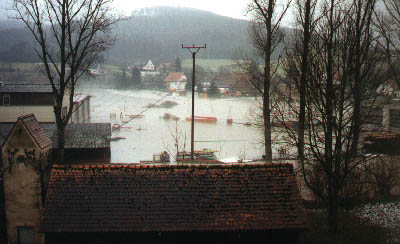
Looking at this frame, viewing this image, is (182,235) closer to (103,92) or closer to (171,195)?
(171,195)

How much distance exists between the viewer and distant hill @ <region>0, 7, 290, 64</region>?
27.1 m

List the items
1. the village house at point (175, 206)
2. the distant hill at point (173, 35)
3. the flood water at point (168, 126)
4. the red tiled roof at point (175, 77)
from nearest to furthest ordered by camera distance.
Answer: the village house at point (175, 206) < the flood water at point (168, 126) < the red tiled roof at point (175, 77) < the distant hill at point (173, 35)

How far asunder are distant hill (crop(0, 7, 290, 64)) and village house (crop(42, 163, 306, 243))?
60.8 ft

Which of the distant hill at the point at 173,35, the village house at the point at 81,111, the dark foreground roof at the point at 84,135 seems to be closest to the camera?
the dark foreground roof at the point at 84,135

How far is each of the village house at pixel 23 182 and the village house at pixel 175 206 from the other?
2.23 ft

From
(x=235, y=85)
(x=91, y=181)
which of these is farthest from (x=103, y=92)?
(x=91, y=181)

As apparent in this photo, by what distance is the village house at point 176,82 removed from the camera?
23.4 meters

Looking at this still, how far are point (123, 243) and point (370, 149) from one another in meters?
11.0

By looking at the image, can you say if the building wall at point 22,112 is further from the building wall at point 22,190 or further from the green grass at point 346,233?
the green grass at point 346,233

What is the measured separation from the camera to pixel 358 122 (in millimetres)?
7398

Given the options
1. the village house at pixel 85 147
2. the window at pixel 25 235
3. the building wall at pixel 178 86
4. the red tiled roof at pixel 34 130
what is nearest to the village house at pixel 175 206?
the red tiled roof at pixel 34 130

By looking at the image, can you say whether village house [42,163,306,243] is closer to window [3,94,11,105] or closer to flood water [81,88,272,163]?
flood water [81,88,272,163]

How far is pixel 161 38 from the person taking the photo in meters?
32.7

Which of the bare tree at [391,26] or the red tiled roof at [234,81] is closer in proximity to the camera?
the bare tree at [391,26]
